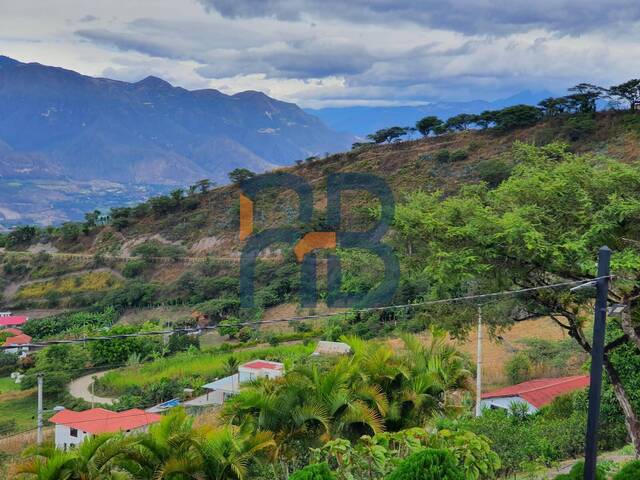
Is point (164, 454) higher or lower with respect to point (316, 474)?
lower

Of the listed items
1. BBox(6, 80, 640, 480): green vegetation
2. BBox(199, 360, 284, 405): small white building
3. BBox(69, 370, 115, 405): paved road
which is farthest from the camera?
BBox(69, 370, 115, 405): paved road

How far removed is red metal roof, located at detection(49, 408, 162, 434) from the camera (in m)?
15.0

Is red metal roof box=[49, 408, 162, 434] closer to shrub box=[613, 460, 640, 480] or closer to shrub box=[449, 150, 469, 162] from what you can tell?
shrub box=[613, 460, 640, 480]

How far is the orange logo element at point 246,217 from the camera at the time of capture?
45719 mm

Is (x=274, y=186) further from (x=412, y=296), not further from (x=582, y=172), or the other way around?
(x=582, y=172)

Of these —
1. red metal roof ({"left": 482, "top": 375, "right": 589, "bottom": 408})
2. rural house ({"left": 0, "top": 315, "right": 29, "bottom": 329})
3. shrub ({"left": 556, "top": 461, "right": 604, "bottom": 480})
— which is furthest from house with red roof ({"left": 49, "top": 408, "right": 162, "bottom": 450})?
rural house ({"left": 0, "top": 315, "right": 29, "bottom": 329})

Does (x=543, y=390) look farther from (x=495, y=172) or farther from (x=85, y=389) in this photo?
(x=495, y=172)

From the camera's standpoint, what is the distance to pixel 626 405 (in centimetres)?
872

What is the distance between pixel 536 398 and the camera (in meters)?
13.3

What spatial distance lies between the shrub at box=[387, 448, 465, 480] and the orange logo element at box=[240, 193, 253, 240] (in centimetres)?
4073

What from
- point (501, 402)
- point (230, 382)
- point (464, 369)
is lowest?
point (230, 382)

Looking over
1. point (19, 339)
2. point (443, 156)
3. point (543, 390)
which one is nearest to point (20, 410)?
point (19, 339)

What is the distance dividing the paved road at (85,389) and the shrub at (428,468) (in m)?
17.9

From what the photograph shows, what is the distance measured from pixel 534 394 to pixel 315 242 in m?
26.7
